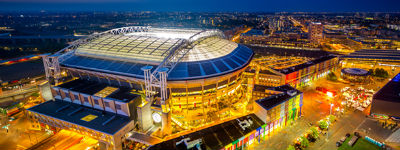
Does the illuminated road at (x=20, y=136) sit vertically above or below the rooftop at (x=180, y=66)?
below

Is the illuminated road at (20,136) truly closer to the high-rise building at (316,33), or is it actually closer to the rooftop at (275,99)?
the rooftop at (275,99)

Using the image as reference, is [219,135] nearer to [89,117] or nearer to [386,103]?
[89,117]

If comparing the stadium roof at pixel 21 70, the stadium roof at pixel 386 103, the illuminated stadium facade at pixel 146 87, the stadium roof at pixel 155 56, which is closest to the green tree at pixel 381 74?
the stadium roof at pixel 386 103

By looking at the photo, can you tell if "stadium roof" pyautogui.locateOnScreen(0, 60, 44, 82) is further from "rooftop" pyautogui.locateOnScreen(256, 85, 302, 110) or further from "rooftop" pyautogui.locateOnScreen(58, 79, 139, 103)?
"rooftop" pyautogui.locateOnScreen(256, 85, 302, 110)

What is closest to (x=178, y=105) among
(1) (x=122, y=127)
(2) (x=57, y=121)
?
(1) (x=122, y=127)

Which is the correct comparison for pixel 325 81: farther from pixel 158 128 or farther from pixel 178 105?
pixel 158 128
